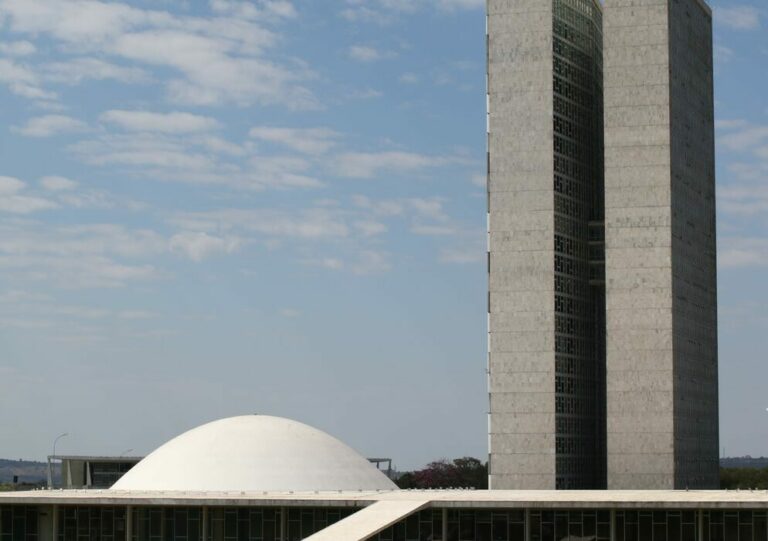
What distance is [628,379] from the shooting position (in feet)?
540

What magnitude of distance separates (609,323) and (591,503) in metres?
53.4

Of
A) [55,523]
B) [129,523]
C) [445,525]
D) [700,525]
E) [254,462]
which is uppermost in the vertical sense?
[254,462]

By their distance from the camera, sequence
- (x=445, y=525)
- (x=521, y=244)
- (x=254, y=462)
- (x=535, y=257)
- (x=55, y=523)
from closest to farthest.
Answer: (x=445, y=525) < (x=55, y=523) < (x=254, y=462) < (x=535, y=257) < (x=521, y=244)

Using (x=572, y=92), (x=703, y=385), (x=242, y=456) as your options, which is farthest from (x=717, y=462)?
(x=242, y=456)

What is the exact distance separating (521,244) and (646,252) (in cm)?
1399

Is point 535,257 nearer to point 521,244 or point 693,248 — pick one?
point 521,244

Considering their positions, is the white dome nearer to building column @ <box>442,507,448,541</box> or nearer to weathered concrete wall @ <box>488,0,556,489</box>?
building column @ <box>442,507,448,541</box>

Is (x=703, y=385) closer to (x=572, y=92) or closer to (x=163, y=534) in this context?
(x=572, y=92)

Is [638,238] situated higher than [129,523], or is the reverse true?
[638,238]

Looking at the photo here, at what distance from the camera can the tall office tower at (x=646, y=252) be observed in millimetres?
163625

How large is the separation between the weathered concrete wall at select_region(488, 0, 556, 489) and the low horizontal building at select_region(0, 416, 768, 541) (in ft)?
94.1

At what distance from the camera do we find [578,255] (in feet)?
573

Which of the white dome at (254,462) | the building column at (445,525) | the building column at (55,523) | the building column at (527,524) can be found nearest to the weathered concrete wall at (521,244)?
the white dome at (254,462)

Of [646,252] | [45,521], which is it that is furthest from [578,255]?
[45,521]
